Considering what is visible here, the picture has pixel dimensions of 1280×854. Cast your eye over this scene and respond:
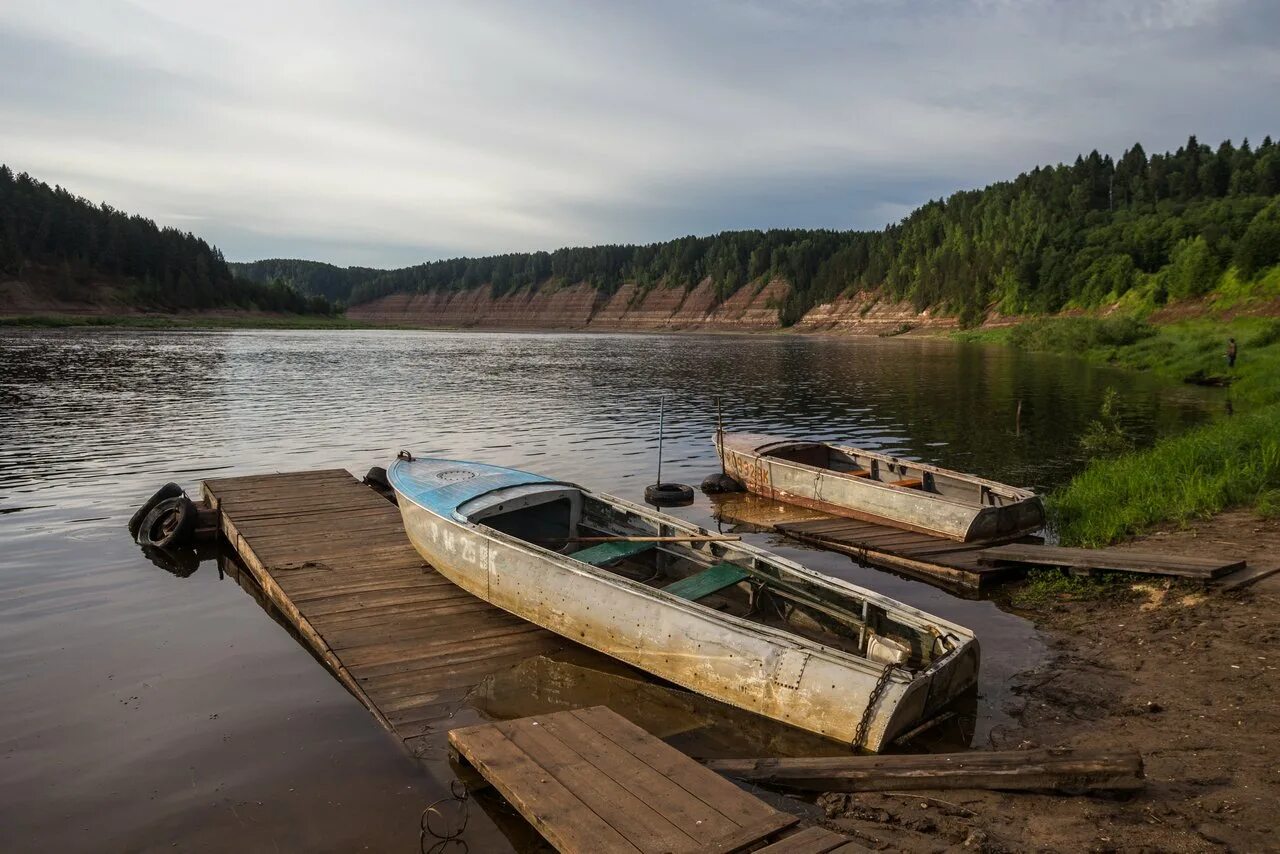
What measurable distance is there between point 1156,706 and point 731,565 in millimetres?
4759

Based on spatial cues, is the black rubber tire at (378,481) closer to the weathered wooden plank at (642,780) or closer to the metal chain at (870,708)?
the weathered wooden plank at (642,780)

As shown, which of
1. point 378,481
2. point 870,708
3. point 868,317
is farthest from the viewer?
point 868,317

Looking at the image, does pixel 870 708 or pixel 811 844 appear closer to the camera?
pixel 811 844

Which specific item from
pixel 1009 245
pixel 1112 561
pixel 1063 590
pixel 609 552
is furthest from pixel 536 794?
pixel 1009 245

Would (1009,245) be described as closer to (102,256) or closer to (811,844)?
(811,844)

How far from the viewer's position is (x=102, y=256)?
130 metres

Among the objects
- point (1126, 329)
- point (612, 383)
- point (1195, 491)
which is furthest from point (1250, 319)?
point (1195, 491)

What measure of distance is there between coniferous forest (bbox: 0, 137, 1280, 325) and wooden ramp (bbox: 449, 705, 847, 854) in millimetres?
85963

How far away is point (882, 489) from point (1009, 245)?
129 metres

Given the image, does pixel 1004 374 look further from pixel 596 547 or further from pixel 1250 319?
pixel 596 547

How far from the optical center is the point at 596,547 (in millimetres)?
11484

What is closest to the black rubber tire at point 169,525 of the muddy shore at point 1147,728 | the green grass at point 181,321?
the muddy shore at point 1147,728

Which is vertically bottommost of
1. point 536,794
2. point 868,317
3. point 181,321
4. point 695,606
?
point 536,794

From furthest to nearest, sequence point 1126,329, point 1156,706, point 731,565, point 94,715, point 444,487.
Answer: point 1126,329, point 444,487, point 731,565, point 94,715, point 1156,706
